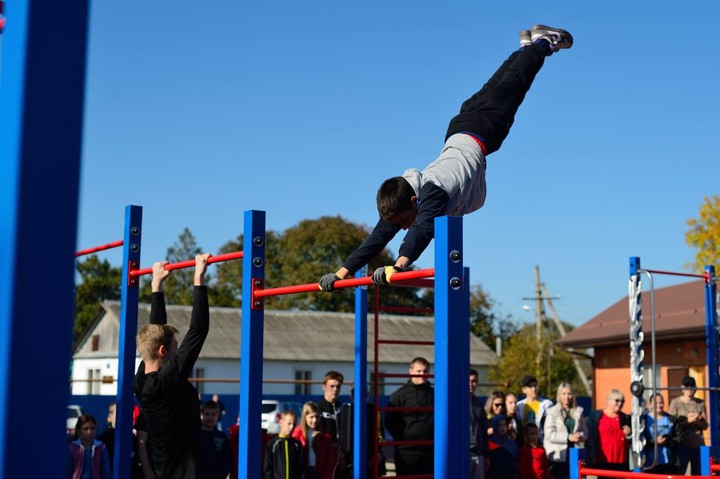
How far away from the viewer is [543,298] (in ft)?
147

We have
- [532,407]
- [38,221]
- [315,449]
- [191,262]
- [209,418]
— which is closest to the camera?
[38,221]

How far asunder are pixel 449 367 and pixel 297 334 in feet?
115

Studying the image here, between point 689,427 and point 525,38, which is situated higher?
point 525,38

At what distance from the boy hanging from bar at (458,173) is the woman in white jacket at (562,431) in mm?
4663

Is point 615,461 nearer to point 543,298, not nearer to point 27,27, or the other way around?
point 27,27

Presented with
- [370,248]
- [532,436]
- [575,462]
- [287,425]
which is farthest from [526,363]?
[370,248]

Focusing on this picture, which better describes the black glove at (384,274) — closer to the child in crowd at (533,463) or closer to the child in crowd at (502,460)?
the child in crowd at (502,460)

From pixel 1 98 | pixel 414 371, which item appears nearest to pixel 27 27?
pixel 1 98

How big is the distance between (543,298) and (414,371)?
37.1 m

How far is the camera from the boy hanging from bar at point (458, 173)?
465 centimetres

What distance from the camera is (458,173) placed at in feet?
16.3

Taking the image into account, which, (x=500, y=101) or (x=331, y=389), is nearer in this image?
(x=500, y=101)

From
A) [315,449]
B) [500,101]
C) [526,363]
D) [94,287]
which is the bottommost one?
[315,449]

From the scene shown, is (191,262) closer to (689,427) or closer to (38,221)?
(38,221)
